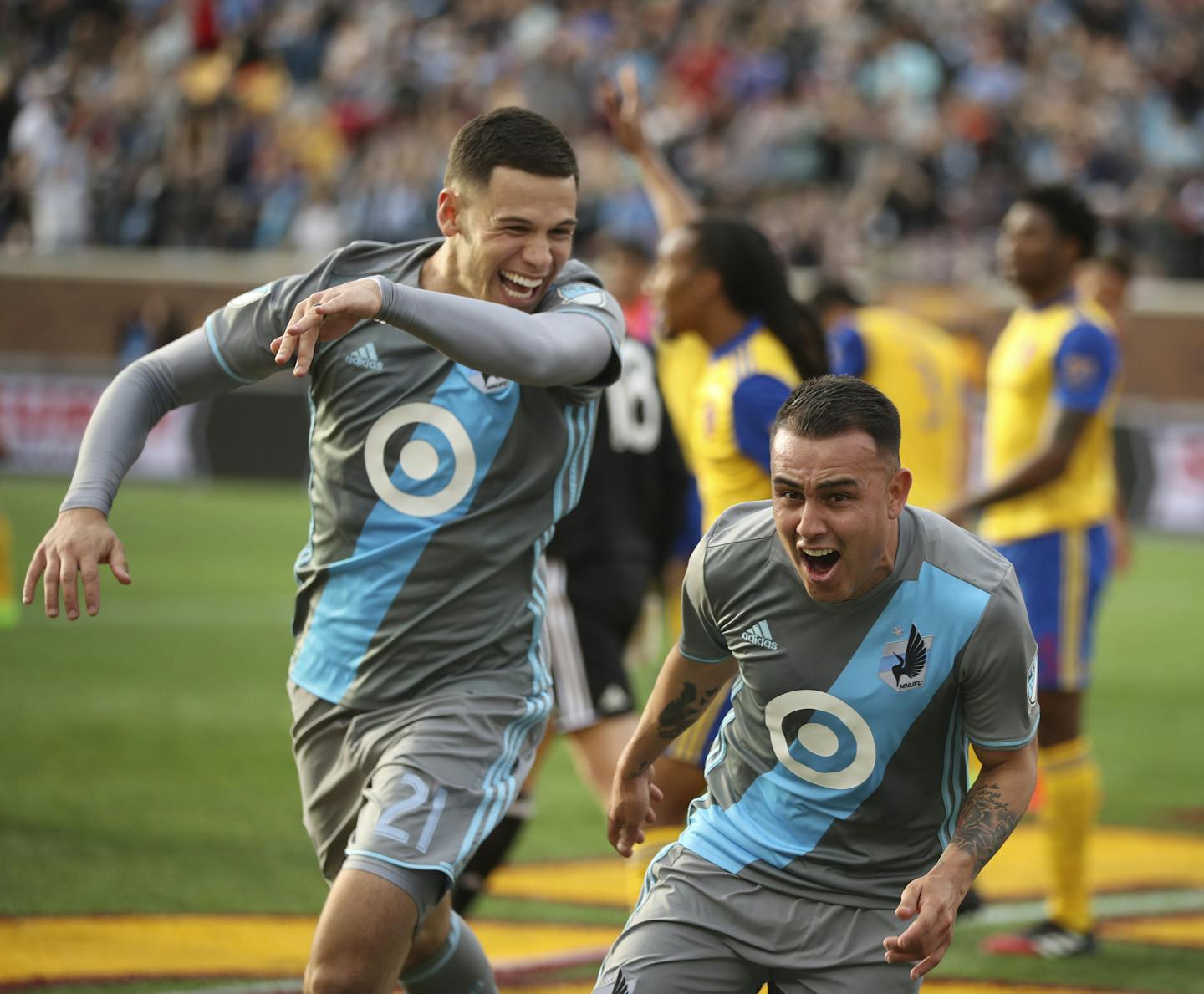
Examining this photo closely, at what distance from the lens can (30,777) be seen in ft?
28.5

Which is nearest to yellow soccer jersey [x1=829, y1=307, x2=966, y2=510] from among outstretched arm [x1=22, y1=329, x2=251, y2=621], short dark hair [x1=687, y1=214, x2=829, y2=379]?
short dark hair [x1=687, y1=214, x2=829, y2=379]

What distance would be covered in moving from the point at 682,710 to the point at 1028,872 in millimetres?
4293

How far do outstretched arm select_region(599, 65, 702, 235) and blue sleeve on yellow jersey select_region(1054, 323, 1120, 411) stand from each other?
1503mm

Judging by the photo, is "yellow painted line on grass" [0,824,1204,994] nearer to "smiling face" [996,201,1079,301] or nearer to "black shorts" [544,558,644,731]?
"black shorts" [544,558,644,731]

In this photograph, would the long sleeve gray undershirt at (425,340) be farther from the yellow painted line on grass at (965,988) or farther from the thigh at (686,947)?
the yellow painted line on grass at (965,988)

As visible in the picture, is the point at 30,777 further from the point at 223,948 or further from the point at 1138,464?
the point at 1138,464

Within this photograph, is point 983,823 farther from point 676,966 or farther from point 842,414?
point 842,414

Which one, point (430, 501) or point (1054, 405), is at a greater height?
point (1054, 405)

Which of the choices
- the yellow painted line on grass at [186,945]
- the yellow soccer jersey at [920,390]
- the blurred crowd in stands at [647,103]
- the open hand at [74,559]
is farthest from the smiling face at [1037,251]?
the blurred crowd in stands at [647,103]

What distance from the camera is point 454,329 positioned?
11.9 ft

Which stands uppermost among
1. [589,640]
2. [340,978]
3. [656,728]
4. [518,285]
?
[518,285]

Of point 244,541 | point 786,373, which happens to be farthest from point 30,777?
point 244,541

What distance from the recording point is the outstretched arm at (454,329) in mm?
3516

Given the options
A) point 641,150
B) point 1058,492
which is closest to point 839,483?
point 641,150
